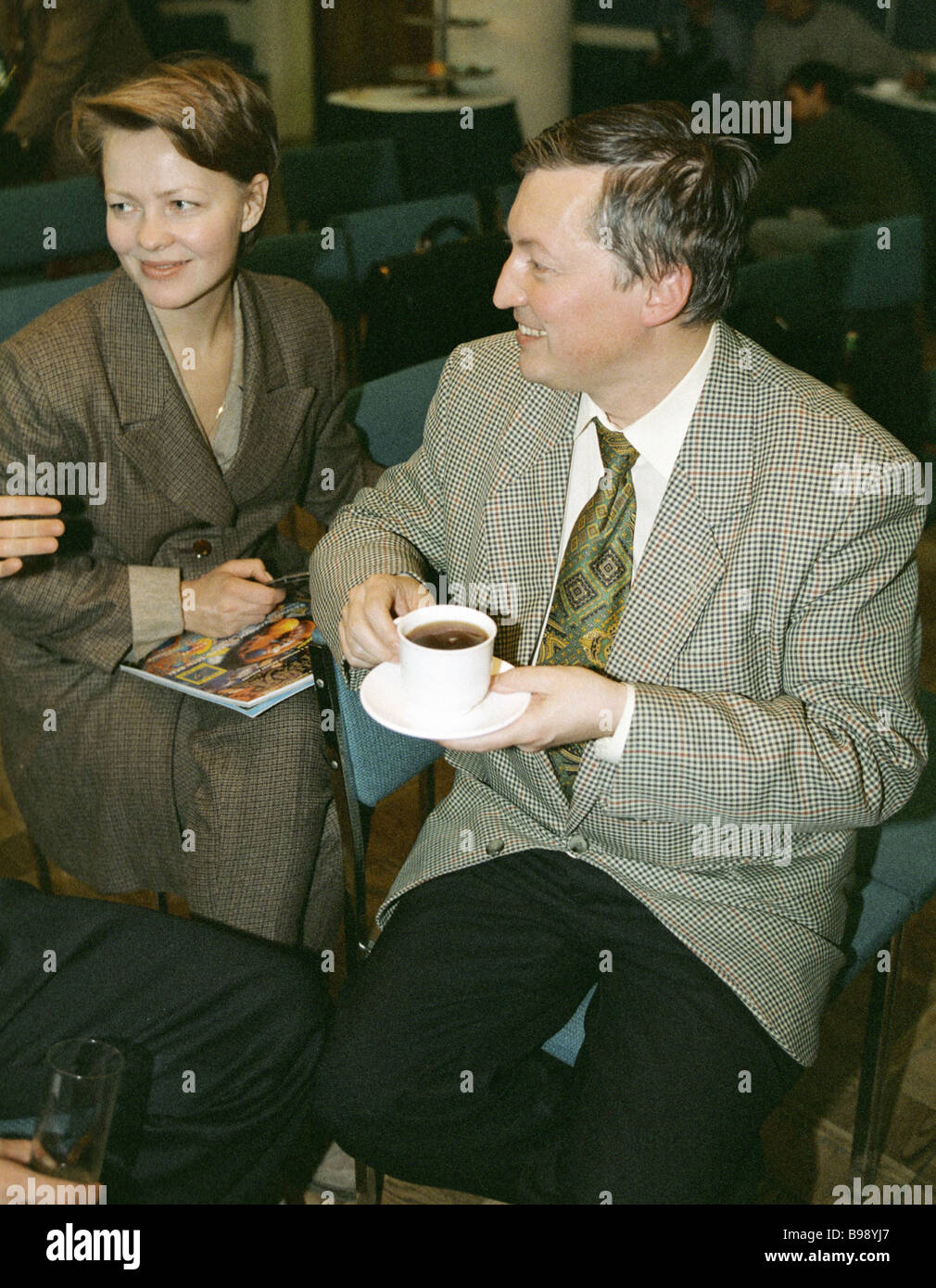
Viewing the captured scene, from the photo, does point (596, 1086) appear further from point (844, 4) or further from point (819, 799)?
point (844, 4)

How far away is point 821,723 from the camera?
1396 millimetres

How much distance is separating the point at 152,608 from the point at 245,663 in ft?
0.61

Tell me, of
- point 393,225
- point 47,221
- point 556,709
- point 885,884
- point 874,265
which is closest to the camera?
point 556,709

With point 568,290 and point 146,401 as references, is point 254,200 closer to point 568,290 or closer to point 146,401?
point 146,401

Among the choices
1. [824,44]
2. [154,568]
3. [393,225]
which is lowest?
[154,568]

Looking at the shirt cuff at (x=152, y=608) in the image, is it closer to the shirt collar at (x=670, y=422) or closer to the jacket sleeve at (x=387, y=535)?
the jacket sleeve at (x=387, y=535)

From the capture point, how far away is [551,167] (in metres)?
1.44

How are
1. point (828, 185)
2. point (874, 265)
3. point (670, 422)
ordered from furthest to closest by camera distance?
point (828, 185) < point (874, 265) < point (670, 422)

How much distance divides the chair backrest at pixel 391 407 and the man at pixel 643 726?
2.11ft

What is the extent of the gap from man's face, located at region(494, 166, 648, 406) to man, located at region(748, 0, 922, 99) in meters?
5.57

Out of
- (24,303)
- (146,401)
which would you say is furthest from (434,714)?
(24,303)

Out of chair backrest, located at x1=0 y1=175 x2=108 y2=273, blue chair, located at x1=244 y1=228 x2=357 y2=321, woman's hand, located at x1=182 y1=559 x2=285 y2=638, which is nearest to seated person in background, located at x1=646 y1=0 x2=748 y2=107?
blue chair, located at x1=244 y1=228 x2=357 y2=321

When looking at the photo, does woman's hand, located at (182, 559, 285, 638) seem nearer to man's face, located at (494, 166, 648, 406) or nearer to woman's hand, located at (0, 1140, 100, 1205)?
man's face, located at (494, 166, 648, 406)

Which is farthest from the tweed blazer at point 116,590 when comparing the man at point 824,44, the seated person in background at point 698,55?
the seated person in background at point 698,55
